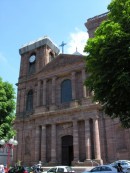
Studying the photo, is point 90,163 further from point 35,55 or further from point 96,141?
point 35,55

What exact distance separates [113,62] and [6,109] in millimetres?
11164

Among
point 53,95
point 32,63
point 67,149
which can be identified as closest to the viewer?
point 67,149

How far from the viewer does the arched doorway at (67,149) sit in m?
29.1

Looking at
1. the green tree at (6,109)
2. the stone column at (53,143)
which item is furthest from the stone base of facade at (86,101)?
the green tree at (6,109)

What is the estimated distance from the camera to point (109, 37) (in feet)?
42.9

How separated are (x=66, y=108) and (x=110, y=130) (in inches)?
240

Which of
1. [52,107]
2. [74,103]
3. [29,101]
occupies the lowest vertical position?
[52,107]

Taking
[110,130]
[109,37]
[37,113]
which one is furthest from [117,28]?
[37,113]

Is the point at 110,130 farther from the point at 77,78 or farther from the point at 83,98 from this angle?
the point at 77,78

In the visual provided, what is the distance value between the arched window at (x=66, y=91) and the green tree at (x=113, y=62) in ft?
57.1

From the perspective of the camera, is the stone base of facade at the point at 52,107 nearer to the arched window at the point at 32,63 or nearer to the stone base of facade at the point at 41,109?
the stone base of facade at the point at 41,109

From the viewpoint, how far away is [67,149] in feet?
96.7

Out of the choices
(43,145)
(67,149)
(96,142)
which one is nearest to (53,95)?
(43,145)

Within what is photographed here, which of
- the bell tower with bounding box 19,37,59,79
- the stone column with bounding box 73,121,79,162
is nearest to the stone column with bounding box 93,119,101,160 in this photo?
the stone column with bounding box 73,121,79,162
